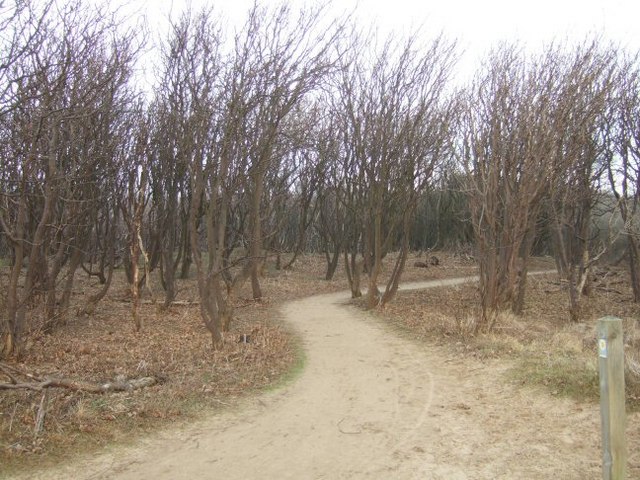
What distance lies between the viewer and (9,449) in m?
4.70

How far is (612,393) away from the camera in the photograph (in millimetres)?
3396

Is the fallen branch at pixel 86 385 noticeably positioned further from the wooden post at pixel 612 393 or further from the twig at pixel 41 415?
the wooden post at pixel 612 393

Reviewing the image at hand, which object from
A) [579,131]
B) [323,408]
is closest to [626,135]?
[579,131]

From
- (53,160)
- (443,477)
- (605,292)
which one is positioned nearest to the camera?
(443,477)

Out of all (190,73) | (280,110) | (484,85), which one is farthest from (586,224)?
(190,73)

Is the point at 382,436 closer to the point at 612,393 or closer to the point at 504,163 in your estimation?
the point at 612,393

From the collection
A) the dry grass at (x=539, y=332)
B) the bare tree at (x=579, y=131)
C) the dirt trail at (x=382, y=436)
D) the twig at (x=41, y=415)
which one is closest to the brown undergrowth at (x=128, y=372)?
the twig at (x=41, y=415)

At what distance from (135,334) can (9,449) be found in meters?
6.91

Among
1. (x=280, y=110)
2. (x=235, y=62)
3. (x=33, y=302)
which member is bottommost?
(x=33, y=302)

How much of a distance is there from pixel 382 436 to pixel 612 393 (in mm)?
2501

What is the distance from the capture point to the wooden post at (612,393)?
3381mm

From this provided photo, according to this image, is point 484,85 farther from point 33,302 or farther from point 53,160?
point 33,302

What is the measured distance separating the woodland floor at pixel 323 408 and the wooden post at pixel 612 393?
3.63 feet

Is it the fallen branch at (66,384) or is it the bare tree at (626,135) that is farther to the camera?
the bare tree at (626,135)
